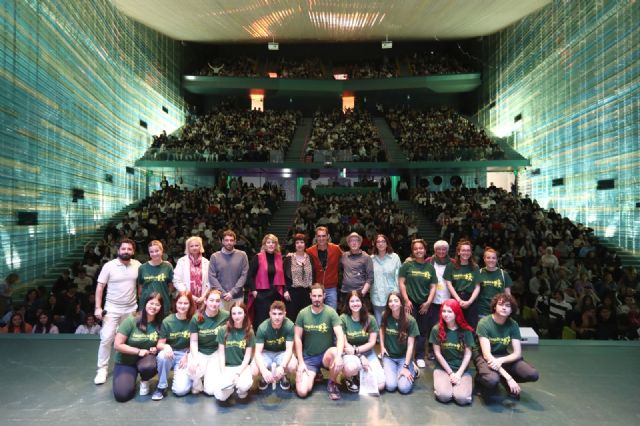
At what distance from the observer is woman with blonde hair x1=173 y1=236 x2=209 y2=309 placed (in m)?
5.39

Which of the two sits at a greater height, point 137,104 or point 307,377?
point 137,104

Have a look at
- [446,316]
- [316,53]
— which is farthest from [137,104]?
[446,316]

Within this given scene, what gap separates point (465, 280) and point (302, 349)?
2.13m

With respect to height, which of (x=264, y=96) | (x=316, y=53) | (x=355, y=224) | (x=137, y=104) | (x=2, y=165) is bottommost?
(x=355, y=224)

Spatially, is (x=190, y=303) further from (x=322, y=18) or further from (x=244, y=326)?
(x=322, y=18)

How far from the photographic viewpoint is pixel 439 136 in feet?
71.5

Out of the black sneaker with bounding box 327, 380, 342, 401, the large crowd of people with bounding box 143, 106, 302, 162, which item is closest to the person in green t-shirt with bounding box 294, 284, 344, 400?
the black sneaker with bounding box 327, 380, 342, 401

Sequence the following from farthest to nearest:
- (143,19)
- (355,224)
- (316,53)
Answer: (316,53) < (143,19) < (355,224)

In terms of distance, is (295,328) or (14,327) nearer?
(295,328)

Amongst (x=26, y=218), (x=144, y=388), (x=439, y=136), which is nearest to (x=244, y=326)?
(x=144, y=388)

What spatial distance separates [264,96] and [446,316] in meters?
26.1

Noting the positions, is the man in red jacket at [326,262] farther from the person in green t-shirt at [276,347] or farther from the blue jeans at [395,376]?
the blue jeans at [395,376]

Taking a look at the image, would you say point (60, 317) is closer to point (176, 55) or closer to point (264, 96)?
point (176, 55)

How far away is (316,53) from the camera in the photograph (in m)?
31.0
